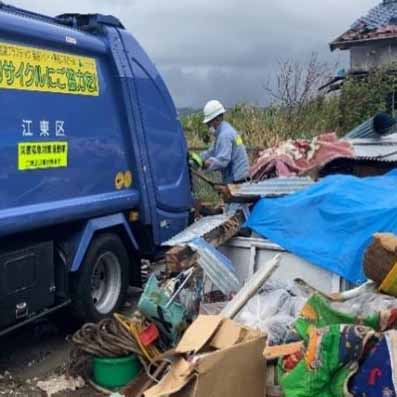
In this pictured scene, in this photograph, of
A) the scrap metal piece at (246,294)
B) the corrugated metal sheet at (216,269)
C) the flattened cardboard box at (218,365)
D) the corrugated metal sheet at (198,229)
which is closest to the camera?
the flattened cardboard box at (218,365)

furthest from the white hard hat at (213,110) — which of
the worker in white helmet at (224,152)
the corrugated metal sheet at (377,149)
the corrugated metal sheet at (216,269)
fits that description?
the corrugated metal sheet at (216,269)

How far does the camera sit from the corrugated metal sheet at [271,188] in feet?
19.6

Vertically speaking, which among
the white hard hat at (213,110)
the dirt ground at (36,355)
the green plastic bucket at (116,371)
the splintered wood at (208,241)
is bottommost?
the dirt ground at (36,355)

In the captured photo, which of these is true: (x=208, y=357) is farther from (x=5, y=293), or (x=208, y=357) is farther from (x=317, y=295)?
(x=5, y=293)

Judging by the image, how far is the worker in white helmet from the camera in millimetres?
6977

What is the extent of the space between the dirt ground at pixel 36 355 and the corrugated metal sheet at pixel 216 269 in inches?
44.9

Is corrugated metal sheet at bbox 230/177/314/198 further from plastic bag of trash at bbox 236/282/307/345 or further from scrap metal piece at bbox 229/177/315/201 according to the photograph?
plastic bag of trash at bbox 236/282/307/345

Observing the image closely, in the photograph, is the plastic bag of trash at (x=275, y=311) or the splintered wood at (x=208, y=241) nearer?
the plastic bag of trash at (x=275, y=311)

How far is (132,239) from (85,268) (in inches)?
28.1

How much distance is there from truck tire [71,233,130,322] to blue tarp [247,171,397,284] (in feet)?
3.92

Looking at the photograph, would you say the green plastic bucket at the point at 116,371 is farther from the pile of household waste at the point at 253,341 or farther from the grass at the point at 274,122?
the grass at the point at 274,122

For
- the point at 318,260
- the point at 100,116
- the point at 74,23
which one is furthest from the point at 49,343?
the point at 74,23

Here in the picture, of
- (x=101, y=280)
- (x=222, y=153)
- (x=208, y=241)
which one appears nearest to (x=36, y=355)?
(x=101, y=280)

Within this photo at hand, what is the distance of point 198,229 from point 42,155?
174 centimetres
